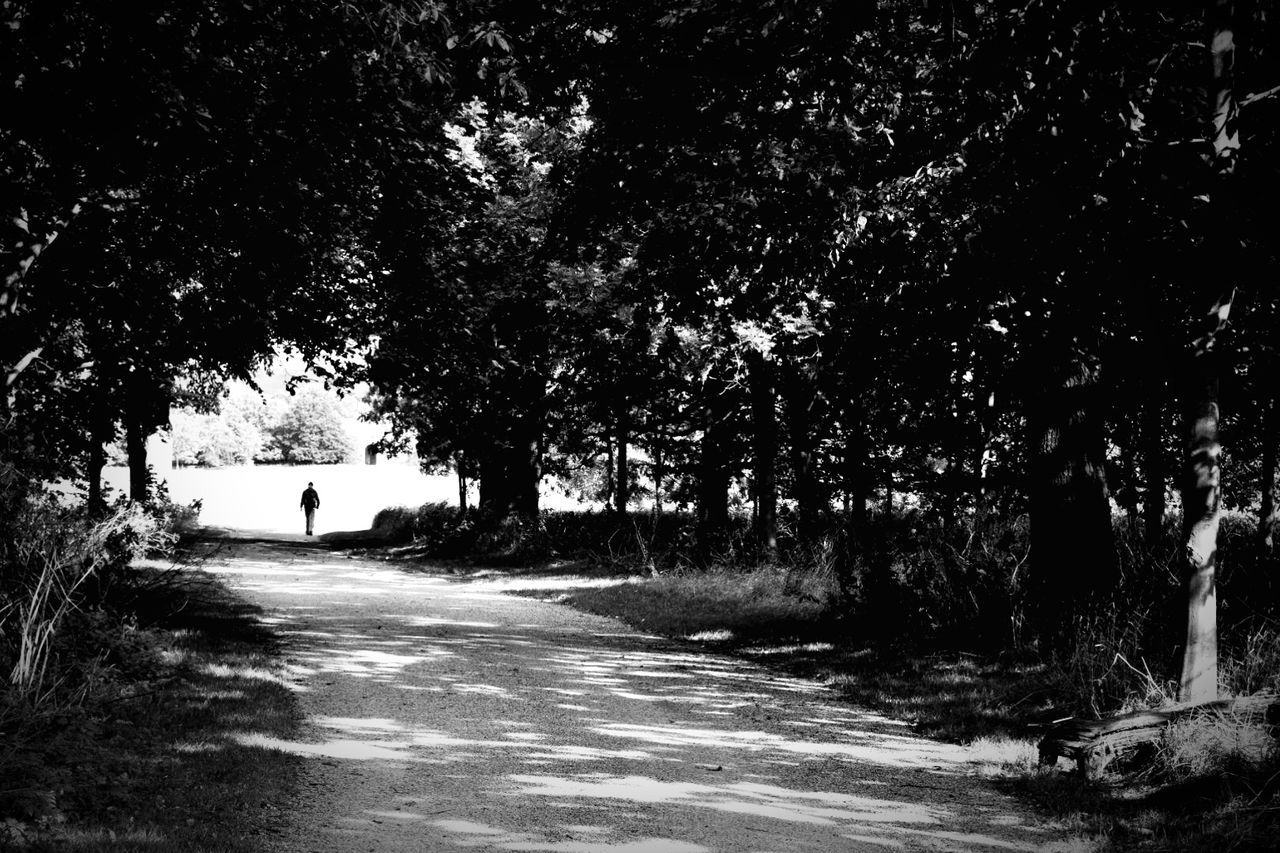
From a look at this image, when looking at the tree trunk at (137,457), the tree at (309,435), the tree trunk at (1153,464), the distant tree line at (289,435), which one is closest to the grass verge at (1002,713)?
the tree trunk at (1153,464)

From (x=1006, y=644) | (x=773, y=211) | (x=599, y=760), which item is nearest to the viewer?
(x=599, y=760)

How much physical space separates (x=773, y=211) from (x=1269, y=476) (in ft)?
38.1

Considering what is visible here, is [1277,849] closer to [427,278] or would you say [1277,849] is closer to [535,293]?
[427,278]

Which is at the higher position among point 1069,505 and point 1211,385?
point 1211,385

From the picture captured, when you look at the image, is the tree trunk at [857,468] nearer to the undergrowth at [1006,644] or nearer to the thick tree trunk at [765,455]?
the undergrowth at [1006,644]

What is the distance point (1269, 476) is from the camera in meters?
17.2

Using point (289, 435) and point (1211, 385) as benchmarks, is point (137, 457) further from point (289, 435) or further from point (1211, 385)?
point (289, 435)

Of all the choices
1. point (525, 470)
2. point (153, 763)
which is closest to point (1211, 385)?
point (153, 763)

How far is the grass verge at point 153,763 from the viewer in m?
5.04

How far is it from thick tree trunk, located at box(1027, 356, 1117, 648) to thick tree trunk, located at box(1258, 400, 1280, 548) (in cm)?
340

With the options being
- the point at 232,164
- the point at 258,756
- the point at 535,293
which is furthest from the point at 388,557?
the point at 258,756

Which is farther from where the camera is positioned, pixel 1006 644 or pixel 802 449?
pixel 802 449

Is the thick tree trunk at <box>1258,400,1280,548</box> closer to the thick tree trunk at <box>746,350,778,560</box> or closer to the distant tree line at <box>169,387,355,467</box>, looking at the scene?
the thick tree trunk at <box>746,350,778,560</box>

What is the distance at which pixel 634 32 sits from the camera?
34.1 ft
